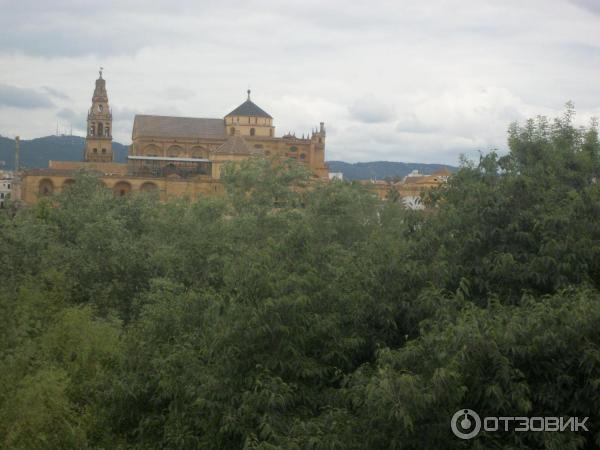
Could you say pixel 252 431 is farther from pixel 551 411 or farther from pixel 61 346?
pixel 61 346

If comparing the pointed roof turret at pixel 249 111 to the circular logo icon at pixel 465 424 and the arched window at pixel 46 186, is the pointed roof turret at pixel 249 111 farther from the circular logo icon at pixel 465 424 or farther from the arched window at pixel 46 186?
the circular logo icon at pixel 465 424

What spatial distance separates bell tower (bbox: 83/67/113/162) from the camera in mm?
91938

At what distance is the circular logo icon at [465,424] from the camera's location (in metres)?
10.9

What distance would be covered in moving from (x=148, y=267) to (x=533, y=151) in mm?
15631

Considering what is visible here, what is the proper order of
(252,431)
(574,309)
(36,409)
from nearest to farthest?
(574,309), (252,431), (36,409)

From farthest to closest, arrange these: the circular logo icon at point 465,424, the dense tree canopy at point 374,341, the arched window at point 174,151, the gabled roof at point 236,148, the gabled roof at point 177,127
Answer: the gabled roof at point 177,127, the arched window at point 174,151, the gabled roof at point 236,148, the dense tree canopy at point 374,341, the circular logo icon at point 465,424

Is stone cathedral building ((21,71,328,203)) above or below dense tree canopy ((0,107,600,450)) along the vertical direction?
above

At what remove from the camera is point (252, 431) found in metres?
12.5

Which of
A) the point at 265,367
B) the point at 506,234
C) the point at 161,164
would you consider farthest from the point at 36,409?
the point at 161,164

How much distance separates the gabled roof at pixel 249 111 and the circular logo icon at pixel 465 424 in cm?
8203

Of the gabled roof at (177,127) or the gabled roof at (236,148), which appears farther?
the gabled roof at (177,127)

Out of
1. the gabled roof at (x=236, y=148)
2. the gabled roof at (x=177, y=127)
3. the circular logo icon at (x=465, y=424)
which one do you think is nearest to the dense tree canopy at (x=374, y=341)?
the circular logo icon at (x=465, y=424)

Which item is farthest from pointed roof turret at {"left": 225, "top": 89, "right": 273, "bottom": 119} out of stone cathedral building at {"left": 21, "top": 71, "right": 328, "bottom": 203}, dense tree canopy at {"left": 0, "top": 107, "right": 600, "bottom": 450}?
dense tree canopy at {"left": 0, "top": 107, "right": 600, "bottom": 450}

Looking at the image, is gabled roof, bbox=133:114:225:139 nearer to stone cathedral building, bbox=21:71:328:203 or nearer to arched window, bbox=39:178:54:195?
stone cathedral building, bbox=21:71:328:203
